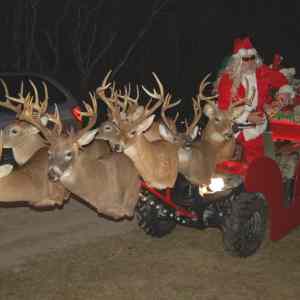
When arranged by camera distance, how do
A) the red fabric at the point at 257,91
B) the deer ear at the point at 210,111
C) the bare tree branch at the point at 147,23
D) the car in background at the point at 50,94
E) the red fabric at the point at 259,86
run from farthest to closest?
the bare tree branch at the point at 147,23, the car in background at the point at 50,94, the red fabric at the point at 259,86, the red fabric at the point at 257,91, the deer ear at the point at 210,111

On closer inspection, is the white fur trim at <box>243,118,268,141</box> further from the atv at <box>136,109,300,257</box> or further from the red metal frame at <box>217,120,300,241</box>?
the red metal frame at <box>217,120,300,241</box>

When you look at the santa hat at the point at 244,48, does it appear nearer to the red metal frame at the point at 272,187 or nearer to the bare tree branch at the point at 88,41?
the red metal frame at the point at 272,187

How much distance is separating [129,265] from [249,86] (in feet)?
8.77

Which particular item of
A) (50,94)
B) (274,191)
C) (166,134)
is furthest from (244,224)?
(50,94)

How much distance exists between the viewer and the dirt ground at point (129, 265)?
19.2ft

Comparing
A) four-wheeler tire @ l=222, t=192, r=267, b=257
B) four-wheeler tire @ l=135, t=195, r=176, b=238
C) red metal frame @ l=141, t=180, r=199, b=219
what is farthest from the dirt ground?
red metal frame @ l=141, t=180, r=199, b=219

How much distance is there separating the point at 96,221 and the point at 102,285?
2.27m

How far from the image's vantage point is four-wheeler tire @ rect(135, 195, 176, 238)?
22.5ft

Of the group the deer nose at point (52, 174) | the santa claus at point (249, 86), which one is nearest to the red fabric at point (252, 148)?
the santa claus at point (249, 86)

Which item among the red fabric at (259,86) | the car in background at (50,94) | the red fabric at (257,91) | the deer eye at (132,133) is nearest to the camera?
the deer eye at (132,133)

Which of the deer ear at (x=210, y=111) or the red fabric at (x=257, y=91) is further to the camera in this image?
the red fabric at (x=257, y=91)

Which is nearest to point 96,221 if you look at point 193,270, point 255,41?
point 193,270

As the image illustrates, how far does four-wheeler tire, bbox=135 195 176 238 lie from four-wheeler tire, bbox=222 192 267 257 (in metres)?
0.88

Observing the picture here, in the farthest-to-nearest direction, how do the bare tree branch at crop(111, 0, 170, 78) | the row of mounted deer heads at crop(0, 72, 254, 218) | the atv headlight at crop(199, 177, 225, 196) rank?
the bare tree branch at crop(111, 0, 170, 78) → the atv headlight at crop(199, 177, 225, 196) → the row of mounted deer heads at crop(0, 72, 254, 218)
